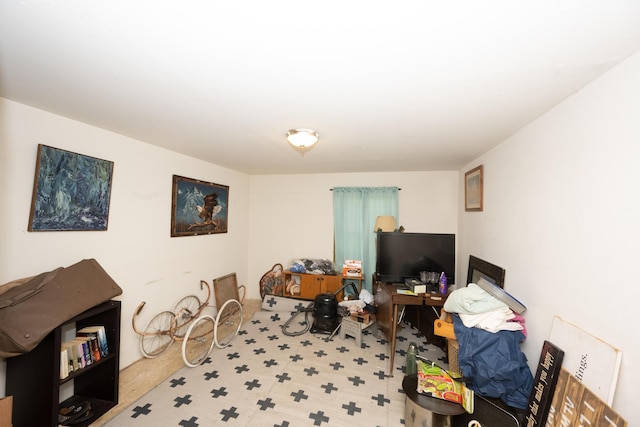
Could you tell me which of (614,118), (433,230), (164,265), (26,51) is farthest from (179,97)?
(433,230)

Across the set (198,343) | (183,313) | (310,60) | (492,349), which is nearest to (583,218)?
(492,349)

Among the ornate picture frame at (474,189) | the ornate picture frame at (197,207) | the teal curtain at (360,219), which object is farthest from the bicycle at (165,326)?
the ornate picture frame at (474,189)

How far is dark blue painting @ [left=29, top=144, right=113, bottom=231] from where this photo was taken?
5.80ft

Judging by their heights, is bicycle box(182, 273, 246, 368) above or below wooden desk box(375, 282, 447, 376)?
below

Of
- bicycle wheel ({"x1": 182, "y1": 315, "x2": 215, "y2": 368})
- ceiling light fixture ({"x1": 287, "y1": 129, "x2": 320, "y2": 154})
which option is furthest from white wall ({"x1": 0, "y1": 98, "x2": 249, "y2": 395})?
ceiling light fixture ({"x1": 287, "y1": 129, "x2": 320, "y2": 154})

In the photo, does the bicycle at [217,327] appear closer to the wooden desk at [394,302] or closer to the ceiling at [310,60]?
the wooden desk at [394,302]

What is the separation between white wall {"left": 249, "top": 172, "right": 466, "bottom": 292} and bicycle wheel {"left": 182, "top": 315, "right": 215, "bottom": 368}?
1.39m

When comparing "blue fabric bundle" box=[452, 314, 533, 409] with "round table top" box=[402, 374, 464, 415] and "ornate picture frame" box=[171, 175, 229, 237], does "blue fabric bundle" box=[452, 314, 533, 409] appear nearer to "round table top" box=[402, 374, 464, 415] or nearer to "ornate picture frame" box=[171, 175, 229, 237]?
"round table top" box=[402, 374, 464, 415]

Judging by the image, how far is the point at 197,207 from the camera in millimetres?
3285

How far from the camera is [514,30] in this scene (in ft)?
3.07

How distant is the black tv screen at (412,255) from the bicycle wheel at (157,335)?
249cm

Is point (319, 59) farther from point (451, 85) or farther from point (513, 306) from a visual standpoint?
point (513, 306)

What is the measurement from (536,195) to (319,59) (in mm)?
1752

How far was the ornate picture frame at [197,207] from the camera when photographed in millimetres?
2951
